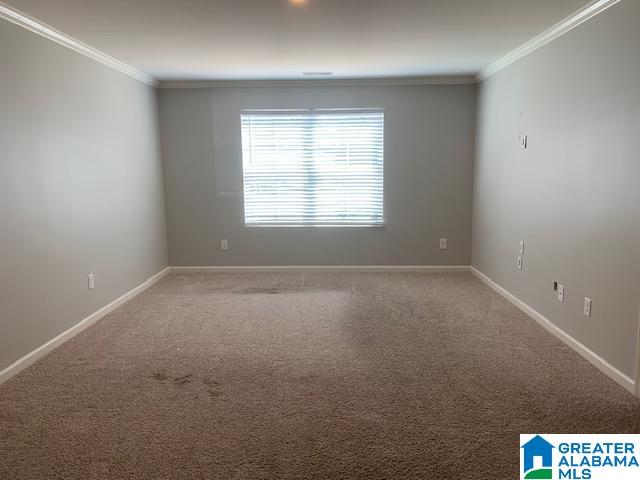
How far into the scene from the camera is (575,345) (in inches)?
127

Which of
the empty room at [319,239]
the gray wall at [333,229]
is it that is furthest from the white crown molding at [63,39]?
the gray wall at [333,229]

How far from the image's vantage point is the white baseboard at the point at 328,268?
5676 millimetres

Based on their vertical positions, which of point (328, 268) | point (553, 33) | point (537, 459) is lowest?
point (537, 459)

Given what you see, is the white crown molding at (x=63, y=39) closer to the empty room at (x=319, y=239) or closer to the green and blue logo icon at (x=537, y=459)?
the empty room at (x=319, y=239)

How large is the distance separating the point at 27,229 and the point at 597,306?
3.83 m

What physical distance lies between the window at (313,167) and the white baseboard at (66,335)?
1.64 meters

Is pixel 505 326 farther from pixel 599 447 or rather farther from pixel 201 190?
pixel 201 190

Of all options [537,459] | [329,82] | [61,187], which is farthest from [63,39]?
[537,459]

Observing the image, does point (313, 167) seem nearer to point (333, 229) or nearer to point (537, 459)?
point (333, 229)

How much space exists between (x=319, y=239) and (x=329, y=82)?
188 cm

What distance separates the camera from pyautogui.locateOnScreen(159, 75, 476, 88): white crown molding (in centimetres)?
535

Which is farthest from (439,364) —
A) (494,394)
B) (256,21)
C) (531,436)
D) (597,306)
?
(256,21)

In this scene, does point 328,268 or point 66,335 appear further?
point 328,268

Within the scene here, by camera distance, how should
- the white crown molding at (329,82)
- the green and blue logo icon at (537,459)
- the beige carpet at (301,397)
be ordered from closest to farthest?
the green and blue logo icon at (537,459) → the beige carpet at (301,397) → the white crown molding at (329,82)
